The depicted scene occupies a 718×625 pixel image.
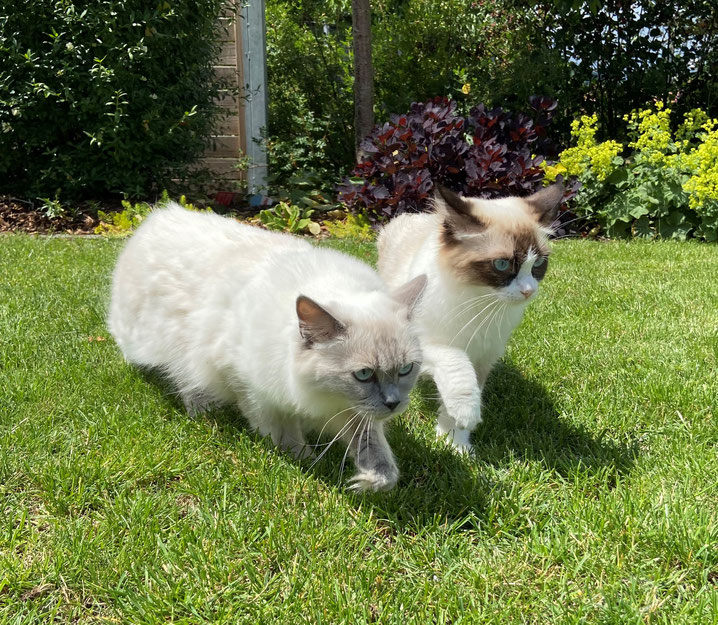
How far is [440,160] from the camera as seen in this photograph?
6625 mm

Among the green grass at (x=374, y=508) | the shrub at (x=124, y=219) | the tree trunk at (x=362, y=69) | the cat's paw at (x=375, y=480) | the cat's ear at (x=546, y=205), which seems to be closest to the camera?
the green grass at (x=374, y=508)

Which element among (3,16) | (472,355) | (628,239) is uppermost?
(3,16)

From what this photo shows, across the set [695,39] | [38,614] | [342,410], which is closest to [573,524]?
[342,410]

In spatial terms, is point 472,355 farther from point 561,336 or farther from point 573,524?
point 561,336

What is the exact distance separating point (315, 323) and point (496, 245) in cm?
90

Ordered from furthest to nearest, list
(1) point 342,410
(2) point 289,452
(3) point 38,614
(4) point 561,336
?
(4) point 561,336, (2) point 289,452, (1) point 342,410, (3) point 38,614

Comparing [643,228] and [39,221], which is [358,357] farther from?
[39,221]

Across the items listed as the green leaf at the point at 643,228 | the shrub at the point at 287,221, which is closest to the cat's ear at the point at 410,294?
the shrub at the point at 287,221

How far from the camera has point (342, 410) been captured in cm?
216

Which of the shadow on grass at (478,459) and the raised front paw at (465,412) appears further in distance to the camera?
the raised front paw at (465,412)

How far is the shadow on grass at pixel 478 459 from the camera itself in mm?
2170

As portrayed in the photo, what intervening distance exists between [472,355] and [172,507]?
1.43 meters

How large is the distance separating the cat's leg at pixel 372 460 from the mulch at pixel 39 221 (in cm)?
571

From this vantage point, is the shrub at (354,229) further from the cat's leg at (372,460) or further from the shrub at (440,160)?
the cat's leg at (372,460)
